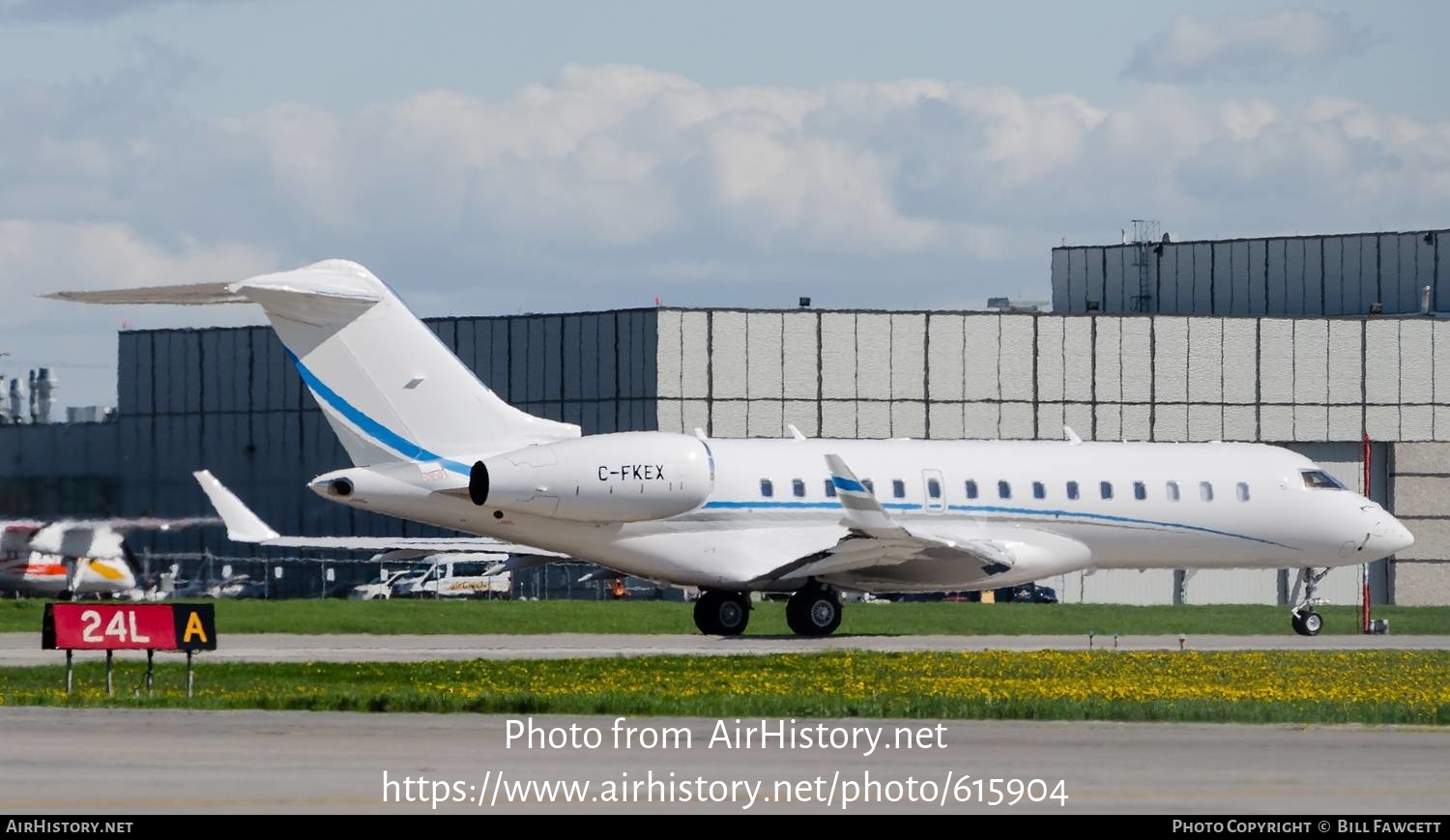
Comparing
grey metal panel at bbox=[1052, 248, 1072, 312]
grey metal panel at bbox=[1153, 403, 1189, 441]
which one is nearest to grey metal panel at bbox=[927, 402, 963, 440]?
grey metal panel at bbox=[1153, 403, 1189, 441]

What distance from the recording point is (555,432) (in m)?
40.9

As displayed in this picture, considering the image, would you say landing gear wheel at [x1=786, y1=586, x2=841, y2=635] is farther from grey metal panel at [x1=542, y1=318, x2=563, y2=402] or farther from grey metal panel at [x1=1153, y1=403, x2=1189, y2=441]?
grey metal panel at [x1=1153, y1=403, x2=1189, y2=441]

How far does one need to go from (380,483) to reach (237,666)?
306 inches

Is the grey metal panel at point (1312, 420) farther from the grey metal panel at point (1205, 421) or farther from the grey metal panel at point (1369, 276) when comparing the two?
the grey metal panel at point (1369, 276)

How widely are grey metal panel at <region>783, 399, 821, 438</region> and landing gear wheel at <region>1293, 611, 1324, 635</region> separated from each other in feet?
93.6

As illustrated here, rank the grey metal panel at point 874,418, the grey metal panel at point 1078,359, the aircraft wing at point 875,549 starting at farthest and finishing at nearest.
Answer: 1. the grey metal panel at point 1078,359
2. the grey metal panel at point 874,418
3. the aircraft wing at point 875,549

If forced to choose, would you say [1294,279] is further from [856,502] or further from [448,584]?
[856,502]

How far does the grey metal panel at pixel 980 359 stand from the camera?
7456 cm

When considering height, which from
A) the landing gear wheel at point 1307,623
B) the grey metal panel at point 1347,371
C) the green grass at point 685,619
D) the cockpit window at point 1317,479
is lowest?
the green grass at point 685,619

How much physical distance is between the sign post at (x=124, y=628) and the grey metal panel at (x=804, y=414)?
47.1 m

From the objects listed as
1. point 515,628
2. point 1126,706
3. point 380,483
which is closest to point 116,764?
point 1126,706

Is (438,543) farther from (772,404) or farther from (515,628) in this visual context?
(772,404)

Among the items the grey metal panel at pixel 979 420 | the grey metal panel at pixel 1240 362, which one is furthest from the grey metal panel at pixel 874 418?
the grey metal panel at pixel 1240 362

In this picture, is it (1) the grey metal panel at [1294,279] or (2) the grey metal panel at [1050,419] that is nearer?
(2) the grey metal panel at [1050,419]
